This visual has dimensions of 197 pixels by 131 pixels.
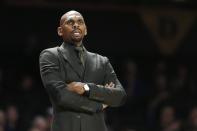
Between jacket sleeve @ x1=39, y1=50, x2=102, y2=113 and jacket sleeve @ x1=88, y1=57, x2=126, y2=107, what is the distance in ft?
0.19

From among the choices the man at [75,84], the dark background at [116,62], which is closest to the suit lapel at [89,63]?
the man at [75,84]

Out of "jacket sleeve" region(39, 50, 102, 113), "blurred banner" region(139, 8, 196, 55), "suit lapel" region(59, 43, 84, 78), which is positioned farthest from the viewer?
"blurred banner" region(139, 8, 196, 55)

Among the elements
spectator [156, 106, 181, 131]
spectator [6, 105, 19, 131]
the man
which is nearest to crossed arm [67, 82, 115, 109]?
the man

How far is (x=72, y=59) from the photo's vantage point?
4172 mm

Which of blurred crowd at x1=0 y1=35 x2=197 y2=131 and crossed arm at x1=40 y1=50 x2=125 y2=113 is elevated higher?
crossed arm at x1=40 y1=50 x2=125 y2=113

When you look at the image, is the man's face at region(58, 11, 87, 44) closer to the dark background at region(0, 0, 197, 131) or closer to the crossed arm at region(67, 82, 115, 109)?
the crossed arm at region(67, 82, 115, 109)

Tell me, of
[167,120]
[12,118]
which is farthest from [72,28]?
[167,120]

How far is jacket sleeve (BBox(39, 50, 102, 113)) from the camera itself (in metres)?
3.99

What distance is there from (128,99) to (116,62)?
52.6 inches

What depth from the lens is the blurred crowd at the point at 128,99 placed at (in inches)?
329

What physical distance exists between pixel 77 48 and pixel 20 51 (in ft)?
19.2

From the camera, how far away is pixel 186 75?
10.1 m

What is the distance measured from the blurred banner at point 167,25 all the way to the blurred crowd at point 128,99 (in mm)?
863

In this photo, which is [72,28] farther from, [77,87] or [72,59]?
[77,87]
